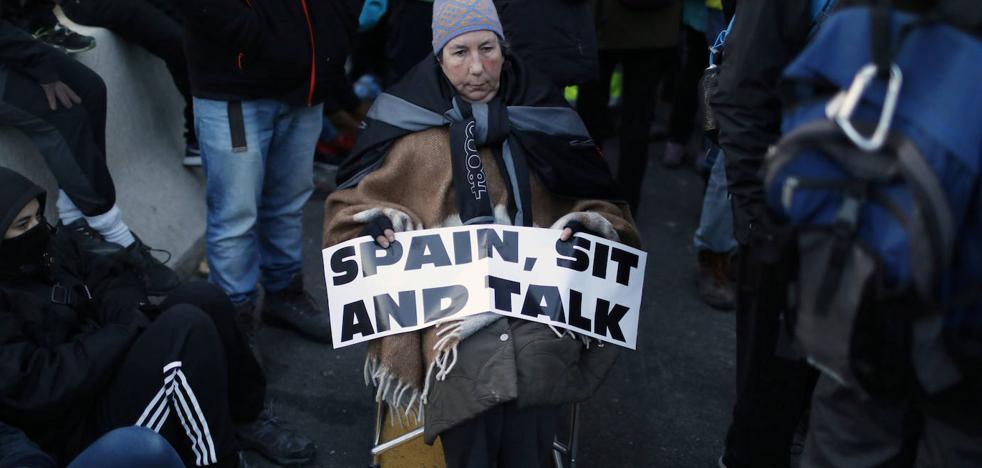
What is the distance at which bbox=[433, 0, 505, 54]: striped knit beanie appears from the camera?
3.25 m

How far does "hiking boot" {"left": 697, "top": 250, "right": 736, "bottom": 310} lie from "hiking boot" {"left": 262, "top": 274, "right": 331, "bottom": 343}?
187cm

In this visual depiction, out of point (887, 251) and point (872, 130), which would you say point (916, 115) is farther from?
point (887, 251)

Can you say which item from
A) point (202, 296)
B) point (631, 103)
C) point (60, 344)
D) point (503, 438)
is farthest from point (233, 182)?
point (631, 103)

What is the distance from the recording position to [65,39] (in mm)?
4414

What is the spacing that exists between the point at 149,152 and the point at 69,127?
0.96 m

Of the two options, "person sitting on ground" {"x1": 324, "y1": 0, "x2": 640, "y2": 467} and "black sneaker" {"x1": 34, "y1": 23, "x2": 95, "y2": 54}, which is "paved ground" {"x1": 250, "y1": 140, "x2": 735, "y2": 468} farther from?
"black sneaker" {"x1": 34, "y1": 23, "x2": 95, "y2": 54}

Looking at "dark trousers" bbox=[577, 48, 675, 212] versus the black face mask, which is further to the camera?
"dark trousers" bbox=[577, 48, 675, 212]

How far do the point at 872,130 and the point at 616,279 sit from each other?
4.53 ft

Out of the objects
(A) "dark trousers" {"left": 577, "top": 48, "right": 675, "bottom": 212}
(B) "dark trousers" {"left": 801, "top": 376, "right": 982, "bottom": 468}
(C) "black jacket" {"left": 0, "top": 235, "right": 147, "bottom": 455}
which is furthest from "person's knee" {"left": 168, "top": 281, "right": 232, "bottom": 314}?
(A) "dark trousers" {"left": 577, "top": 48, "right": 675, "bottom": 212}

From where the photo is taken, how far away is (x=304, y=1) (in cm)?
382

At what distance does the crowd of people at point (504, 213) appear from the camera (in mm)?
1860

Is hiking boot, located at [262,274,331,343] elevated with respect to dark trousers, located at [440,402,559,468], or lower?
lower

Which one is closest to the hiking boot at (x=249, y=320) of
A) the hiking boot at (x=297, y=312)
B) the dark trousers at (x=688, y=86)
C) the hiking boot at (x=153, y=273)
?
the hiking boot at (x=297, y=312)

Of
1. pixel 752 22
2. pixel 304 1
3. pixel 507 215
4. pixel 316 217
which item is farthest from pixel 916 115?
pixel 316 217
